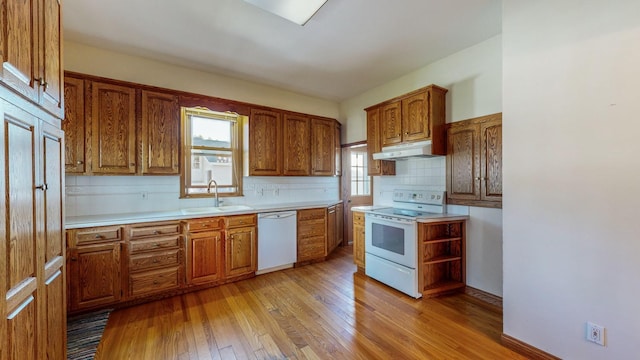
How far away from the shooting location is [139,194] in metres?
3.00

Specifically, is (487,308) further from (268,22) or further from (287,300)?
(268,22)

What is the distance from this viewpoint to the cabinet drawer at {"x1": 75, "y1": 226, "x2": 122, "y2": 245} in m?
2.30

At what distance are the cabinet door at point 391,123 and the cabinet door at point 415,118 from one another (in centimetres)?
7

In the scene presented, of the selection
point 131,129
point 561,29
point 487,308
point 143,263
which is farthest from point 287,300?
point 561,29

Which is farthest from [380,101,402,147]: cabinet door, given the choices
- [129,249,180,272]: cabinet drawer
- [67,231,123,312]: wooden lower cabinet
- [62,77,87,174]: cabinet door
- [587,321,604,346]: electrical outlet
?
[62,77,87,174]: cabinet door

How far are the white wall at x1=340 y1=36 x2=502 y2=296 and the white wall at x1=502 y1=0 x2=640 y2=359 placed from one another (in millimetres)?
763

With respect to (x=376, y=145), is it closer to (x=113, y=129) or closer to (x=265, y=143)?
(x=265, y=143)

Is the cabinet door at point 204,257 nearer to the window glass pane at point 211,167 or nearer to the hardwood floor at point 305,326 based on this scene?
the hardwood floor at point 305,326

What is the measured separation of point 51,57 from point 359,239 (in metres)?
3.28

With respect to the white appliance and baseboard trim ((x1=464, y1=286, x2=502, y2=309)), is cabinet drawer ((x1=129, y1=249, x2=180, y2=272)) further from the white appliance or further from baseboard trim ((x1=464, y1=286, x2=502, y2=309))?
baseboard trim ((x1=464, y1=286, x2=502, y2=309))

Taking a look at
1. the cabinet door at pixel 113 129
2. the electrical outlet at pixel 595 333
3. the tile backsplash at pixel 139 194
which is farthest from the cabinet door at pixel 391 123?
the cabinet door at pixel 113 129

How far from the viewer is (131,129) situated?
273 cm

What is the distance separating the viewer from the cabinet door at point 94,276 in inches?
89.4

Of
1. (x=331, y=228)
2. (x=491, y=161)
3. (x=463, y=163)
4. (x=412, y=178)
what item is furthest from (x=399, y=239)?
(x=331, y=228)
